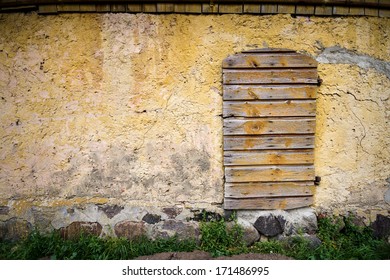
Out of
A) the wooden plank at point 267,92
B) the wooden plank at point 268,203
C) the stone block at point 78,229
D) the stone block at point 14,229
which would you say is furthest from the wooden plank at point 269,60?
the stone block at point 14,229

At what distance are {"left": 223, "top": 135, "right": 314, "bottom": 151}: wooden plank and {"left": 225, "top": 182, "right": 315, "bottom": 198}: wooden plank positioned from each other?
1.40 ft

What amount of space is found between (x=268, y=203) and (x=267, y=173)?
359mm

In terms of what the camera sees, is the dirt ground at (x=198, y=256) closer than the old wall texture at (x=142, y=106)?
Yes

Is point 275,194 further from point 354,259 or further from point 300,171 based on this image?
point 354,259

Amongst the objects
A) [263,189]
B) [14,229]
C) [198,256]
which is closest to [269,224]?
[263,189]

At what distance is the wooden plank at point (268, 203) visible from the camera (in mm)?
3385

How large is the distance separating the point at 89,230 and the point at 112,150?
38.3 inches

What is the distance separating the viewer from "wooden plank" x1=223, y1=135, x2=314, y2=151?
333 cm

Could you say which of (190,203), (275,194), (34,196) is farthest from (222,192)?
(34,196)

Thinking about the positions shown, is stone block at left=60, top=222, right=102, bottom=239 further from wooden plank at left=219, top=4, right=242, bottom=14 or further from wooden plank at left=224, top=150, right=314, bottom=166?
wooden plank at left=219, top=4, right=242, bottom=14

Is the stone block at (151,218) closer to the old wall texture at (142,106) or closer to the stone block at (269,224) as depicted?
the old wall texture at (142,106)

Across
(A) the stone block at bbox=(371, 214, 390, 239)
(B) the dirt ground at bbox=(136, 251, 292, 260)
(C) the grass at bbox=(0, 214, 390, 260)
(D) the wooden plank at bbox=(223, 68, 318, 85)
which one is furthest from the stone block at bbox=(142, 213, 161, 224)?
(A) the stone block at bbox=(371, 214, 390, 239)

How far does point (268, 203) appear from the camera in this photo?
11.2ft

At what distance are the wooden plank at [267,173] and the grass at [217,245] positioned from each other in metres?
0.55
